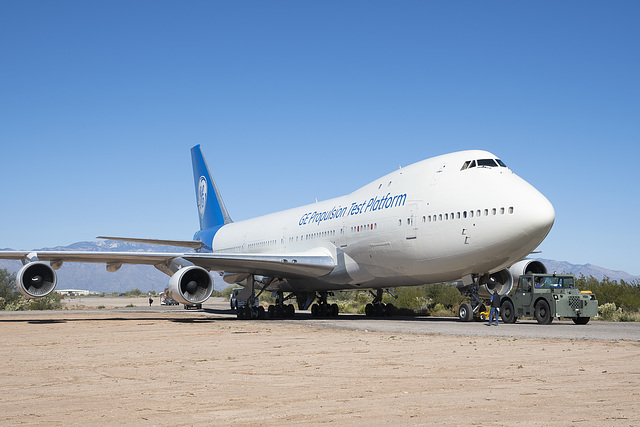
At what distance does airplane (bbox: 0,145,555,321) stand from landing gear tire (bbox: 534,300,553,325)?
1.47 metres

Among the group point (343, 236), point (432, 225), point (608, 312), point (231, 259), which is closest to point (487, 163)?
point (432, 225)

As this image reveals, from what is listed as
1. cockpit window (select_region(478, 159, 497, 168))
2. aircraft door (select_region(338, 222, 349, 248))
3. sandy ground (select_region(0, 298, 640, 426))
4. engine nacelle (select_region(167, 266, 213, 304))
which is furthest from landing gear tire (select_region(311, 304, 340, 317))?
sandy ground (select_region(0, 298, 640, 426))

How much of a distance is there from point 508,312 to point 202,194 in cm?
2391

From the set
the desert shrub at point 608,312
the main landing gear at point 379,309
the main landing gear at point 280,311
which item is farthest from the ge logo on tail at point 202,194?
the desert shrub at point 608,312

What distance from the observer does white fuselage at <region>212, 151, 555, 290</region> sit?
17.6 m

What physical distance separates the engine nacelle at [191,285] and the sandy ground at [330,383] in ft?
26.5

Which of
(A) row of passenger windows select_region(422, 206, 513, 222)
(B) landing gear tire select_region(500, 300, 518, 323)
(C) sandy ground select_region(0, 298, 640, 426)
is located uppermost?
(A) row of passenger windows select_region(422, 206, 513, 222)

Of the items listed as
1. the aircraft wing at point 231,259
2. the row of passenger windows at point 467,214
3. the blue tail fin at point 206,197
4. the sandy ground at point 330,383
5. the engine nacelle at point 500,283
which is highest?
the blue tail fin at point 206,197

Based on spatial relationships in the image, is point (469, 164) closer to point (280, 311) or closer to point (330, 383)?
point (280, 311)

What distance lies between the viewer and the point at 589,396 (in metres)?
6.84

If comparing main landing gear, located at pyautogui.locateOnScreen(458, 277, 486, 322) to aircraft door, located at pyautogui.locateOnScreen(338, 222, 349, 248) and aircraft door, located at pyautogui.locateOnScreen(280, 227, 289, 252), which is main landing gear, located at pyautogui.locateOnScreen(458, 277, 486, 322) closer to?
aircraft door, located at pyautogui.locateOnScreen(338, 222, 349, 248)

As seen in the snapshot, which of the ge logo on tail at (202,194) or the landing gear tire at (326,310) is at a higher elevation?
the ge logo on tail at (202,194)

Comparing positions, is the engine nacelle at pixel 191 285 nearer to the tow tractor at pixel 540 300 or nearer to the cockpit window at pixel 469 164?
the tow tractor at pixel 540 300

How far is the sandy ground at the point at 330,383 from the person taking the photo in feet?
20.0
